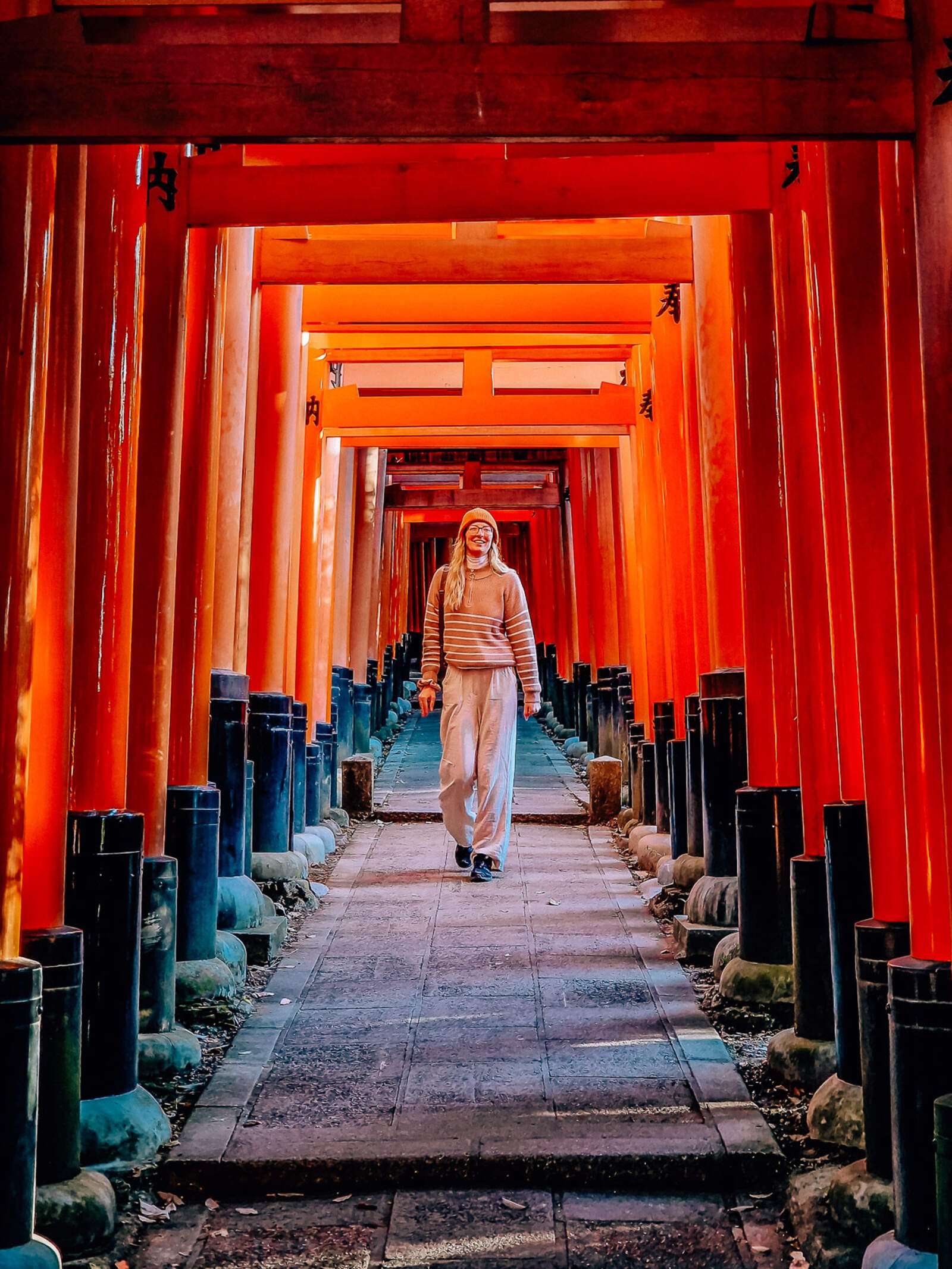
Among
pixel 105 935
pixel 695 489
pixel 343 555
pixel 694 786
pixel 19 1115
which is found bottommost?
pixel 19 1115

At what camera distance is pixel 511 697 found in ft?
24.8

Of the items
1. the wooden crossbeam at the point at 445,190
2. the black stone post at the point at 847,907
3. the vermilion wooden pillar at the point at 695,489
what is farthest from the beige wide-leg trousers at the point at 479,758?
the black stone post at the point at 847,907

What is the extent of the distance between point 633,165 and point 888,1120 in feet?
12.1

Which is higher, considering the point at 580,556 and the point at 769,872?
the point at 580,556

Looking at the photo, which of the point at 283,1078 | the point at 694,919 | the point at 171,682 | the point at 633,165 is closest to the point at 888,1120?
the point at 283,1078

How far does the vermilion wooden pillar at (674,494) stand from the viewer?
717cm

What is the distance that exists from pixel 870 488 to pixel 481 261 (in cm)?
415

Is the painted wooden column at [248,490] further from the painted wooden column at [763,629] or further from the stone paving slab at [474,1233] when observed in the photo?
the stone paving slab at [474,1233]

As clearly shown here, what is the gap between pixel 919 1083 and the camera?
2.52 m

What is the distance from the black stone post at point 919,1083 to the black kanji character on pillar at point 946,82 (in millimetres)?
1724

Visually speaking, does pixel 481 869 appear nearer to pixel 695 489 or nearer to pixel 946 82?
pixel 695 489

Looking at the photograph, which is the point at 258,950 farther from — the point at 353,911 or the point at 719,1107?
the point at 719,1107

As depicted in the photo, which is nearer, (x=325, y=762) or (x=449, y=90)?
(x=449, y=90)

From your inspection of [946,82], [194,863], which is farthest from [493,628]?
[946,82]
